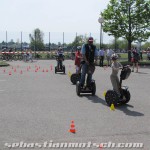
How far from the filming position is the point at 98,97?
12.9 metres

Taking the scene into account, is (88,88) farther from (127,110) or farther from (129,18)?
(129,18)

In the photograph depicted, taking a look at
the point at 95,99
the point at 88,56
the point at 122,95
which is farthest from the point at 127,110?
the point at 88,56

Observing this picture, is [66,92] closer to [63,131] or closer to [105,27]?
[63,131]

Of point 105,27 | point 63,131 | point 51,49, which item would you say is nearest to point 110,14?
point 105,27

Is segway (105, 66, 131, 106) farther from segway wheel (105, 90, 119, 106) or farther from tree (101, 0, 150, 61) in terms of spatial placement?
tree (101, 0, 150, 61)

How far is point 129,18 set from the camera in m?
36.7

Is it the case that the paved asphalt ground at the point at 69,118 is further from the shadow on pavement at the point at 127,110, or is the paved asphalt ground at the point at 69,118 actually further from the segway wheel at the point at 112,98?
the segway wheel at the point at 112,98

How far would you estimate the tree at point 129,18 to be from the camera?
36688 mm

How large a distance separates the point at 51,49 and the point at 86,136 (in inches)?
2050

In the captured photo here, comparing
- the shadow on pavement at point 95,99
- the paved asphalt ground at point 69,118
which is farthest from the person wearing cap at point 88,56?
the paved asphalt ground at point 69,118

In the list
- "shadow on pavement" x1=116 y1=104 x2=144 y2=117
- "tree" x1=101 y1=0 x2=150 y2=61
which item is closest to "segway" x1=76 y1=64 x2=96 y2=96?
"shadow on pavement" x1=116 y1=104 x2=144 y2=117

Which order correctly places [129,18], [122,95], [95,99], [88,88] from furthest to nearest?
[129,18], [88,88], [95,99], [122,95]

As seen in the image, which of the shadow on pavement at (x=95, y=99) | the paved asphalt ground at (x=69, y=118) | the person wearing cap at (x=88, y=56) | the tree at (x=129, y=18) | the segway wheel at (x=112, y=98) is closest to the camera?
the paved asphalt ground at (x=69, y=118)

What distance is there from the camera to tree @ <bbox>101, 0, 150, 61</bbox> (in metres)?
36.7
